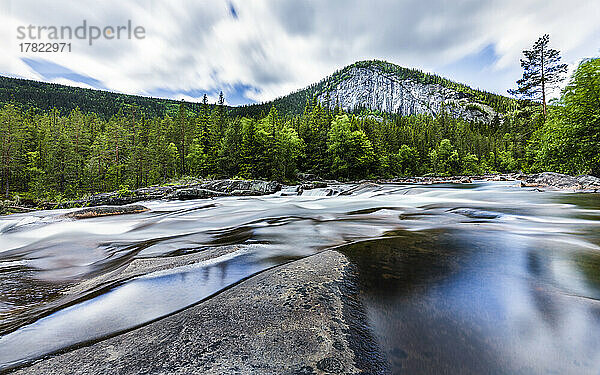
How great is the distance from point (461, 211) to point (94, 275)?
8.99 metres

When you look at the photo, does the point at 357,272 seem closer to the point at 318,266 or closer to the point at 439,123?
the point at 318,266

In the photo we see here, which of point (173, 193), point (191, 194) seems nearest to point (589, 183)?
point (191, 194)

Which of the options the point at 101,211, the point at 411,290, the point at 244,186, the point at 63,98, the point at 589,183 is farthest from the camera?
the point at 63,98

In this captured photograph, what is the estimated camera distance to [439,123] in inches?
3056

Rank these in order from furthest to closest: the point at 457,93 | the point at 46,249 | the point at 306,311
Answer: the point at 457,93 < the point at 46,249 < the point at 306,311

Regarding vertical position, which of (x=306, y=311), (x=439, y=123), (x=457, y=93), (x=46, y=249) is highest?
(x=457, y=93)

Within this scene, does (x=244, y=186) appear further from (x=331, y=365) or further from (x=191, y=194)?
(x=331, y=365)

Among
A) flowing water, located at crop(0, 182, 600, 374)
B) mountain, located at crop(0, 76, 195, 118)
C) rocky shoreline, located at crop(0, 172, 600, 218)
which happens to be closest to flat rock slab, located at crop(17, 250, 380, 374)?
flowing water, located at crop(0, 182, 600, 374)

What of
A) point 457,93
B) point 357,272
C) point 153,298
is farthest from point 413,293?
point 457,93

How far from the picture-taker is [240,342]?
1579 millimetres

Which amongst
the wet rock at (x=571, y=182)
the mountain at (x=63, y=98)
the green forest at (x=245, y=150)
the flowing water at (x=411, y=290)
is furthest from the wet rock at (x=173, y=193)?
→ the mountain at (x=63, y=98)

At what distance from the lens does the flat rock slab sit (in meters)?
1.37

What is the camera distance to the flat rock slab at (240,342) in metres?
1.37

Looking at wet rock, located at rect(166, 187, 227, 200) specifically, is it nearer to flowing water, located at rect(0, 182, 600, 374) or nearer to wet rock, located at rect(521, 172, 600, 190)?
flowing water, located at rect(0, 182, 600, 374)
